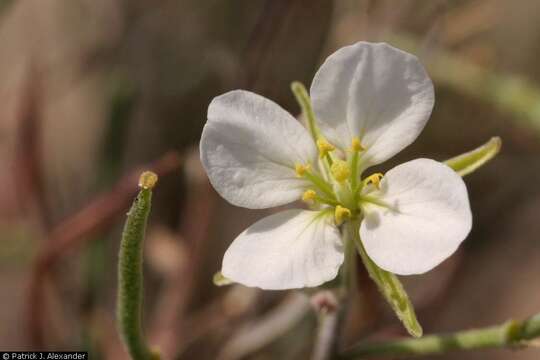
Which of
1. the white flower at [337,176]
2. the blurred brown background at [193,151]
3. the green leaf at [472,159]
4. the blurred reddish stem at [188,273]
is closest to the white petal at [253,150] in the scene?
the white flower at [337,176]

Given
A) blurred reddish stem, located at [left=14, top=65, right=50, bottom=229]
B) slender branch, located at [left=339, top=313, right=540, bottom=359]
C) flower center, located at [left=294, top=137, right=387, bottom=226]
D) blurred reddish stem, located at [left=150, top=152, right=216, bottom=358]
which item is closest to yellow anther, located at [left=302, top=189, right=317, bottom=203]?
flower center, located at [left=294, top=137, right=387, bottom=226]

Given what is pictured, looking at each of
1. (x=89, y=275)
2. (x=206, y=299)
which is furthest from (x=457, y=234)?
(x=206, y=299)

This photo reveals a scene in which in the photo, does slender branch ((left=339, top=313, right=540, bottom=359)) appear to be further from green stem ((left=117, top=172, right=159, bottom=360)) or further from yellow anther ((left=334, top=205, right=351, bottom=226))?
green stem ((left=117, top=172, right=159, bottom=360))

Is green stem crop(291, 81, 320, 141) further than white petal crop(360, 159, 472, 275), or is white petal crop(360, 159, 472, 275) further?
green stem crop(291, 81, 320, 141)

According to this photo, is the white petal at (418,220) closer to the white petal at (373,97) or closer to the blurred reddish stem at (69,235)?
the white petal at (373,97)

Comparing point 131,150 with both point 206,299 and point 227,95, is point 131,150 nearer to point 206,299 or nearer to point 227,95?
point 206,299
